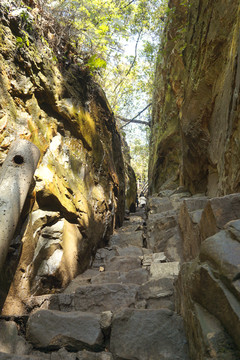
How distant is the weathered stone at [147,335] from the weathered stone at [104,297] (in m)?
0.69

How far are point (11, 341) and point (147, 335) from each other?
1376 mm

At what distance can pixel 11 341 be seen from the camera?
248 cm

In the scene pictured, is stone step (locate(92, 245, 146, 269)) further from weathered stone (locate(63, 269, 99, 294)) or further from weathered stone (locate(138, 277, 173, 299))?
weathered stone (locate(138, 277, 173, 299))

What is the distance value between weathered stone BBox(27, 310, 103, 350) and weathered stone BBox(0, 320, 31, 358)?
3.2 inches

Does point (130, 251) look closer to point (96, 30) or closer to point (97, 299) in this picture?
point (97, 299)

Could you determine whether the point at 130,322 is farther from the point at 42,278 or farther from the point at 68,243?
the point at 68,243

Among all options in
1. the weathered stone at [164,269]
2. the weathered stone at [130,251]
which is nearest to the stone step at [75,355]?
the weathered stone at [164,269]

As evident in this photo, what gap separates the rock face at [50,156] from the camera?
3688 millimetres

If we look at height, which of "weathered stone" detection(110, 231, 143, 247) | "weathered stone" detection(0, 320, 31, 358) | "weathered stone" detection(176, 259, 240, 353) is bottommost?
"weathered stone" detection(0, 320, 31, 358)

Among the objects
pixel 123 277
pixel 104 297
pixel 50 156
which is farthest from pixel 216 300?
pixel 50 156

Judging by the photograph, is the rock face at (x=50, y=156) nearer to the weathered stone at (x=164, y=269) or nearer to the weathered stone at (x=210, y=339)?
the weathered stone at (x=164, y=269)

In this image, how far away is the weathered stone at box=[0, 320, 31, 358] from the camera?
2410mm

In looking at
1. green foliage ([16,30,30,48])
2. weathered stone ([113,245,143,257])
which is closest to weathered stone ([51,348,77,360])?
weathered stone ([113,245,143,257])

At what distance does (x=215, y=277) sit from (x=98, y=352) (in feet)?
4.56
